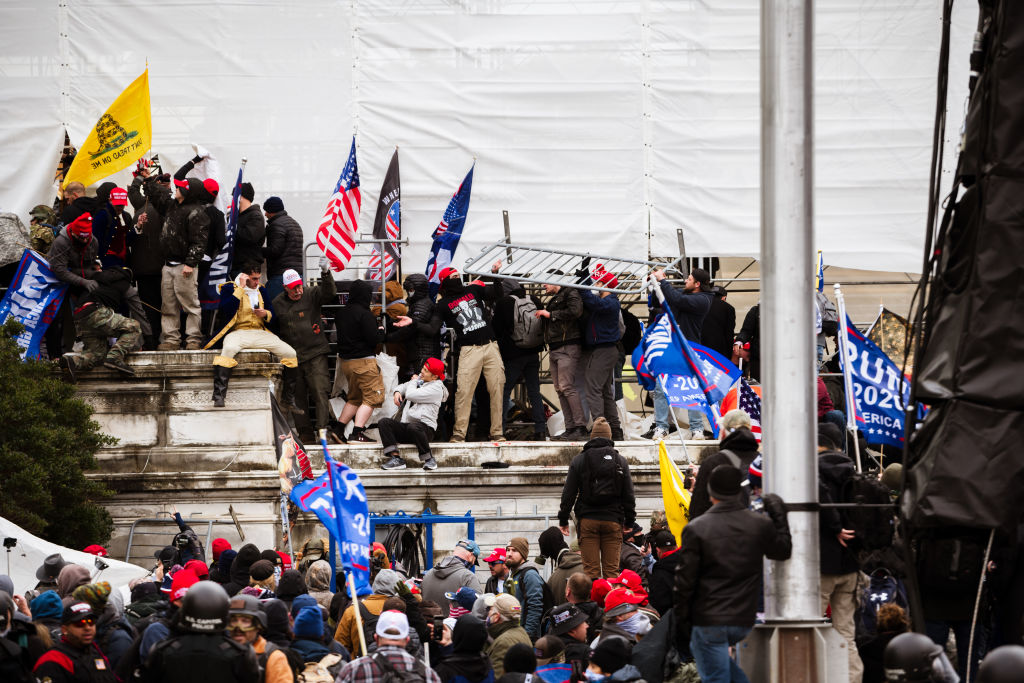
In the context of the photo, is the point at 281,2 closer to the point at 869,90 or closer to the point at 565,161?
the point at 565,161

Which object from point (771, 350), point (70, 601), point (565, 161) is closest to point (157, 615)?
point (70, 601)

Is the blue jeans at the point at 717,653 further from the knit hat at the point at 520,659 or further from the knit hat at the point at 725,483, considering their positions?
the knit hat at the point at 520,659

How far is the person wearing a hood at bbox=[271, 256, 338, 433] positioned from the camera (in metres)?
18.5

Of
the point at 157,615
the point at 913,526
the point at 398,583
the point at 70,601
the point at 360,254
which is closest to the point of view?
the point at 913,526

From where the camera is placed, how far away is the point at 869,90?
21.2 m

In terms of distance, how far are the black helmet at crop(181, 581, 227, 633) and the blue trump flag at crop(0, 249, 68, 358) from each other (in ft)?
35.9

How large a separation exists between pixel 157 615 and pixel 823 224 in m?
12.6

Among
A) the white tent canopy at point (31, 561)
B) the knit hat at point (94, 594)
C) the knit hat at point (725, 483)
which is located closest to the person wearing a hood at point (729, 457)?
the knit hat at point (725, 483)

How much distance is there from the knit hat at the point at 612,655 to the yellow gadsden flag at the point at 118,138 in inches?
444

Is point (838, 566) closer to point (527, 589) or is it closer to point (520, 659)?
point (520, 659)

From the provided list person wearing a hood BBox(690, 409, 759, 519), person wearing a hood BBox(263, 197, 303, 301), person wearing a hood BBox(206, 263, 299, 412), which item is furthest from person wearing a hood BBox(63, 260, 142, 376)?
person wearing a hood BBox(690, 409, 759, 519)

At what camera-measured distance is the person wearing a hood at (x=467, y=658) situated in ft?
35.5

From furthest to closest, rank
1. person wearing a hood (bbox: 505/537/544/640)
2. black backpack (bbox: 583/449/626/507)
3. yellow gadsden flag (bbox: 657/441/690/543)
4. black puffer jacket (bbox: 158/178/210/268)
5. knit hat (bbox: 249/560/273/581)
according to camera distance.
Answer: black puffer jacket (bbox: 158/178/210/268) < black backpack (bbox: 583/449/626/507) < person wearing a hood (bbox: 505/537/544/640) < yellow gadsden flag (bbox: 657/441/690/543) < knit hat (bbox: 249/560/273/581)

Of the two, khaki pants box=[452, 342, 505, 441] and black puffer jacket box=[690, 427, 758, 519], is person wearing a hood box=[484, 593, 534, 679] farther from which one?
khaki pants box=[452, 342, 505, 441]
